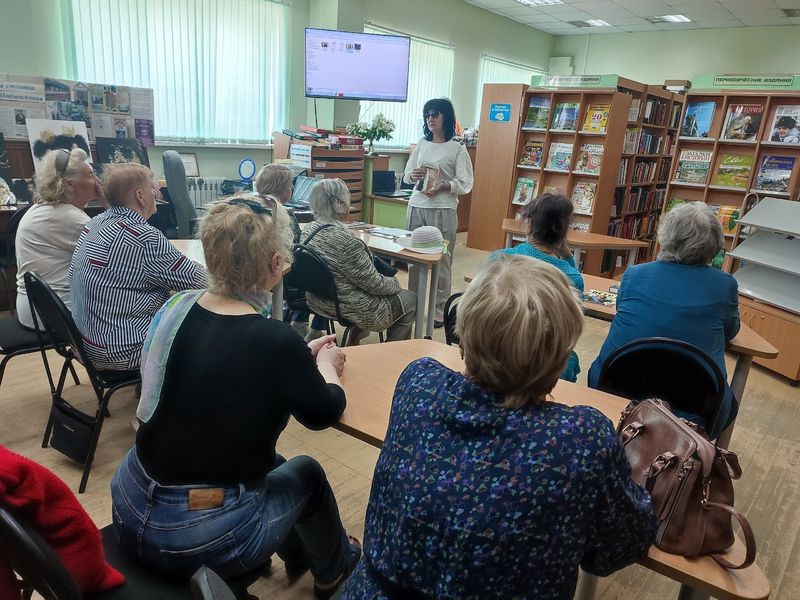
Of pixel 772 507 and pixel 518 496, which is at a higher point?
pixel 518 496

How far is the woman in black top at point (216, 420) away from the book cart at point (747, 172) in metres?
3.61

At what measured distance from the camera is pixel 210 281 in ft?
4.18

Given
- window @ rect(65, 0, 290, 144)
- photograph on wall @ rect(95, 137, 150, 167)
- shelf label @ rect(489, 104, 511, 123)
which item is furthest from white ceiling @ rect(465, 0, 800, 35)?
photograph on wall @ rect(95, 137, 150, 167)

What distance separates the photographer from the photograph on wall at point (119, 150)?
4160 millimetres

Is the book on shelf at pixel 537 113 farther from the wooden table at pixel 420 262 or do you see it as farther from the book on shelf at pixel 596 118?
the wooden table at pixel 420 262

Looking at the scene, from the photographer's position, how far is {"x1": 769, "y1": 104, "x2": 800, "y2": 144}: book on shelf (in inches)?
189

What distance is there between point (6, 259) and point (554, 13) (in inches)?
322

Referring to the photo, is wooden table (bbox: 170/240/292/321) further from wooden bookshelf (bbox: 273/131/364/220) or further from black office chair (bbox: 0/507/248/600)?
wooden bookshelf (bbox: 273/131/364/220)

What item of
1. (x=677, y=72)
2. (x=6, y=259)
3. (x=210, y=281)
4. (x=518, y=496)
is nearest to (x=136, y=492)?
(x=210, y=281)

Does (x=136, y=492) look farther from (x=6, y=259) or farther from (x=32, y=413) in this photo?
(x=6, y=259)

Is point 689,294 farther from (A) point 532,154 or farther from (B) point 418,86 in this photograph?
(B) point 418,86

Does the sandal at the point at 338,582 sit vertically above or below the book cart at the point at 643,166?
below

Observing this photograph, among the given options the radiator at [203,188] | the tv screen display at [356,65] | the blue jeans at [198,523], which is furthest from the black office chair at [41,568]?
the tv screen display at [356,65]

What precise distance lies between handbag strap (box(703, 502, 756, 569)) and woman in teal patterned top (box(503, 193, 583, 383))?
1173 millimetres
